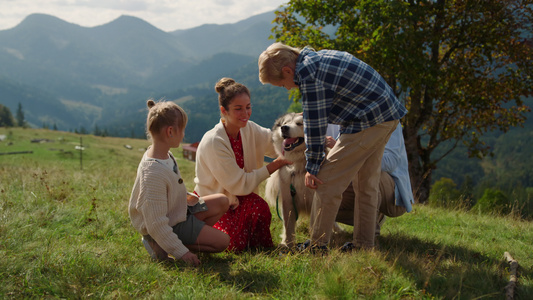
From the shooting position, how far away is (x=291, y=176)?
447 cm

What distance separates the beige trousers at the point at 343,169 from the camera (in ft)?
12.1

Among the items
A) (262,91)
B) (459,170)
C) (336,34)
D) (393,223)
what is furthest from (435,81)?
(459,170)

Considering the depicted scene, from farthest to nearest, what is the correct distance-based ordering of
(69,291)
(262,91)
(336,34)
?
(262,91)
(336,34)
(69,291)

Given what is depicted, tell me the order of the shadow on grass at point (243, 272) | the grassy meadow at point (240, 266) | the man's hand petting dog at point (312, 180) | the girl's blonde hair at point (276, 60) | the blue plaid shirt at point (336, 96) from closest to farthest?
the grassy meadow at point (240, 266) → the shadow on grass at point (243, 272) → the blue plaid shirt at point (336, 96) → the girl's blonde hair at point (276, 60) → the man's hand petting dog at point (312, 180)

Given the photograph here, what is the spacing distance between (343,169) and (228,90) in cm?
145

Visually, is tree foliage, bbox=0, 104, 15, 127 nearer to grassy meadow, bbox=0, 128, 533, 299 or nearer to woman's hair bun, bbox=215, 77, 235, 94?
grassy meadow, bbox=0, 128, 533, 299

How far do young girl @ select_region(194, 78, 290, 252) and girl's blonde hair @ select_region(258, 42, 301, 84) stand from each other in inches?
19.7

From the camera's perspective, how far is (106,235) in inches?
175

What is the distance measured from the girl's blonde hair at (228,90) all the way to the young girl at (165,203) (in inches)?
28.2

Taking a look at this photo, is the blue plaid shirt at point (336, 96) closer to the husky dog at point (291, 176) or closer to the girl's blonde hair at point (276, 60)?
the girl's blonde hair at point (276, 60)

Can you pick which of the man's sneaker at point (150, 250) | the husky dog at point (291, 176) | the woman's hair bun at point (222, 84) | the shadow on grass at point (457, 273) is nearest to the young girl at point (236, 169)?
the woman's hair bun at point (222, 84)

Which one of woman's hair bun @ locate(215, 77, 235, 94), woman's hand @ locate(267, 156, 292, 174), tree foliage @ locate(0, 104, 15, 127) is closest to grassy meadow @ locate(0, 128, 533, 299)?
woman's hand @ locate(267, 156, 292, 174)

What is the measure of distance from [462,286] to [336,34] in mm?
10203

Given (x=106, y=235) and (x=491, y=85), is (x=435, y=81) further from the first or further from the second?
(x=106, y=235)
